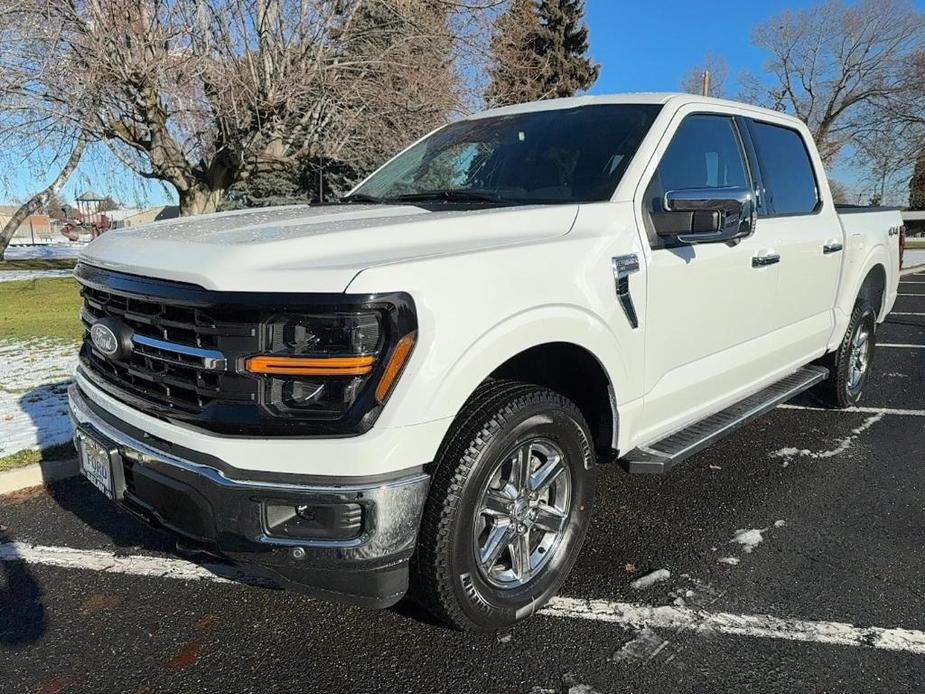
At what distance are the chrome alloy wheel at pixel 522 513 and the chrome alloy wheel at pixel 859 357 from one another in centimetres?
351

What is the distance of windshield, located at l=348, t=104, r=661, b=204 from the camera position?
3.23 m

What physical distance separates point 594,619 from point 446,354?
1.30 metres

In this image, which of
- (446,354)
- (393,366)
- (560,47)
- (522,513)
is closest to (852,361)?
(522,513)

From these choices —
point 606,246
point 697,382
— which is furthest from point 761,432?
point 606,246

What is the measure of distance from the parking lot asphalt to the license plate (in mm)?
572

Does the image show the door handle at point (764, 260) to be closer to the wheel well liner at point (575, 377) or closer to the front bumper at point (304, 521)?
the wheel well liner at point (575, 377)

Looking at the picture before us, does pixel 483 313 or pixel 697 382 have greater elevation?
pixel 483 313

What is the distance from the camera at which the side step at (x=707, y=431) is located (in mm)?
3061

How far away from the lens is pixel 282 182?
21.4m

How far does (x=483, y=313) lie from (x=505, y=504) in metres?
0.74

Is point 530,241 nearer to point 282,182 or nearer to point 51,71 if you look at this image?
point 51,71

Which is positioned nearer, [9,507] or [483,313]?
[483,313]

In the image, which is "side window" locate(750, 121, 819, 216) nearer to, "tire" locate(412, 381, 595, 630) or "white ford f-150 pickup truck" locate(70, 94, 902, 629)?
"white ford f-150 pickup truck" locate(70, 94, 902, 629)

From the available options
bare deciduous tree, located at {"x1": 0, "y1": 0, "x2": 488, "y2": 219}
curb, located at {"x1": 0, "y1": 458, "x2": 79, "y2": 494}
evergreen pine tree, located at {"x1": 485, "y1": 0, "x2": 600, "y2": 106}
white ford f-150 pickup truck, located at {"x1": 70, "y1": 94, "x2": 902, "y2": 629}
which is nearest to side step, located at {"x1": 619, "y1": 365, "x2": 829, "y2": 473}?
white ford f-150 pickup truck, located at {"x1": 70, "y1": 94, "x2": 902, "y2": 629}
